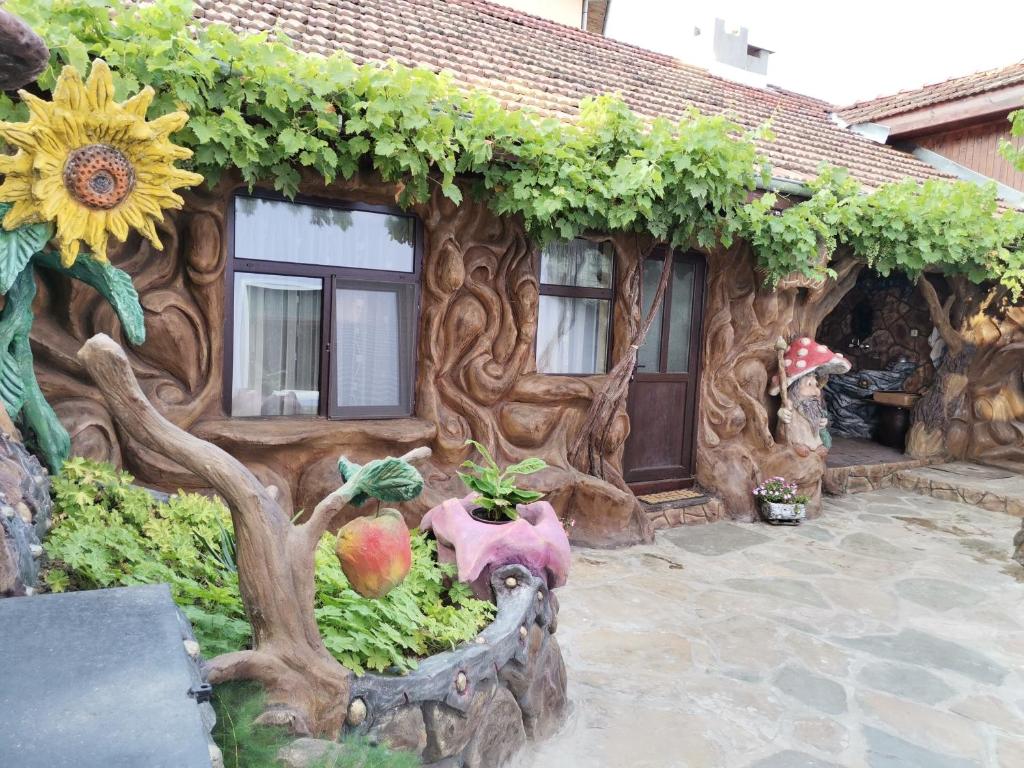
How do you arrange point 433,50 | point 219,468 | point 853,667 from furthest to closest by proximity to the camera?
point 433,50, point 853,667, point 219,468

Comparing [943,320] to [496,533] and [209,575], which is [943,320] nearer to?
[496,533]

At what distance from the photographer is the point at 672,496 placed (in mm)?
7328

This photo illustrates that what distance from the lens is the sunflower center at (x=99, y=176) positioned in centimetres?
314

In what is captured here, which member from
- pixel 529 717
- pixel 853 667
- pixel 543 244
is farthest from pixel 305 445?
pixel 853 667

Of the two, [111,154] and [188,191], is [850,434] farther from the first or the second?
[111,154]

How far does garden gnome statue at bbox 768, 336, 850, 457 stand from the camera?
7.62m

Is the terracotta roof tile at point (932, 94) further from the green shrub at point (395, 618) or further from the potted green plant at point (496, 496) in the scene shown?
the green shrub at point (395, 618)

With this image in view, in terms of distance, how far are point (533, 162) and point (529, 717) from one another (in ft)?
12.5

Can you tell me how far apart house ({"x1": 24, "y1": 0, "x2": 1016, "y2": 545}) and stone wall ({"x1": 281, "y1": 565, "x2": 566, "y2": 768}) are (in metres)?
2.49

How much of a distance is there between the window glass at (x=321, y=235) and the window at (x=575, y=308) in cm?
140

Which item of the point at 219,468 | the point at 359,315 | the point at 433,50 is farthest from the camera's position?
the point at 433,50

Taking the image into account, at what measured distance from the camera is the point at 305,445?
211 inches

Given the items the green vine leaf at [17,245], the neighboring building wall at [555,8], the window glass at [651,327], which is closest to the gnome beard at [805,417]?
the window glass at [651,327]

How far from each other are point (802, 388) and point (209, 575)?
21.1 ft
